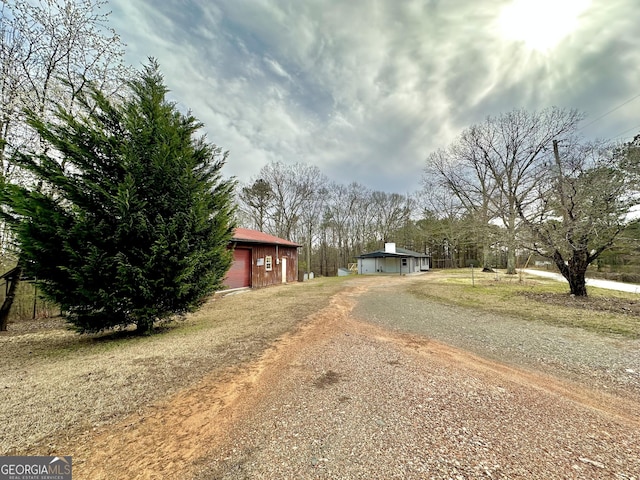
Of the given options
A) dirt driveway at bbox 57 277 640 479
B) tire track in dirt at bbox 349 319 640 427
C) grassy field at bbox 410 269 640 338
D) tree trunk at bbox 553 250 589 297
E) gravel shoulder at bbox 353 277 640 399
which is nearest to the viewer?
dirt driveway at bbox 57 277 640 479

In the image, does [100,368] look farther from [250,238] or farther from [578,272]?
[578,272]

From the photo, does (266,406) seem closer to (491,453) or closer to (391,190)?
(491,453)

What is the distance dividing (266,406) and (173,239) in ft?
12.6

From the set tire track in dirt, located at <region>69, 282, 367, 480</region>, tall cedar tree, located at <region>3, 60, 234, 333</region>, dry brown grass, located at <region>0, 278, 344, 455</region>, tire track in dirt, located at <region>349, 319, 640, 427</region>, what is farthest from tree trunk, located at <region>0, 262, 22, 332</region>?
tire track in dirt, located at <region>349, 319, 640, 427</region>

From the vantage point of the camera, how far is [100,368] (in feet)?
11.5

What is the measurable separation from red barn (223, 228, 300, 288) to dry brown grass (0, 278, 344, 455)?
19.8 ft

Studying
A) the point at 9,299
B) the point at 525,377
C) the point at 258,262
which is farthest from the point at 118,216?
the point at 258,262

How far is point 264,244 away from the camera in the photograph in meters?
14.9

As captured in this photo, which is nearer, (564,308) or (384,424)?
(384,424)

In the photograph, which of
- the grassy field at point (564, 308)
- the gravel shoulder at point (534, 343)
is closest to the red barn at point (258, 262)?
the gravel shoulder at point (534, 343)

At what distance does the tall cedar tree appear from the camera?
4379 mm

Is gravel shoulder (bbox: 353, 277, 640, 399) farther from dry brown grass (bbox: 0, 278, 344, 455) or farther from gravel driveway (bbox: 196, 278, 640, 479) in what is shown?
dry brown grass (bbox: 0, 278, 344, 455)

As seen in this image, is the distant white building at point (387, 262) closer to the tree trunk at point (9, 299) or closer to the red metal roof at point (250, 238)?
the red metal roof at point (250, 238)

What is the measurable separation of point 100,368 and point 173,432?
233 centimetres
